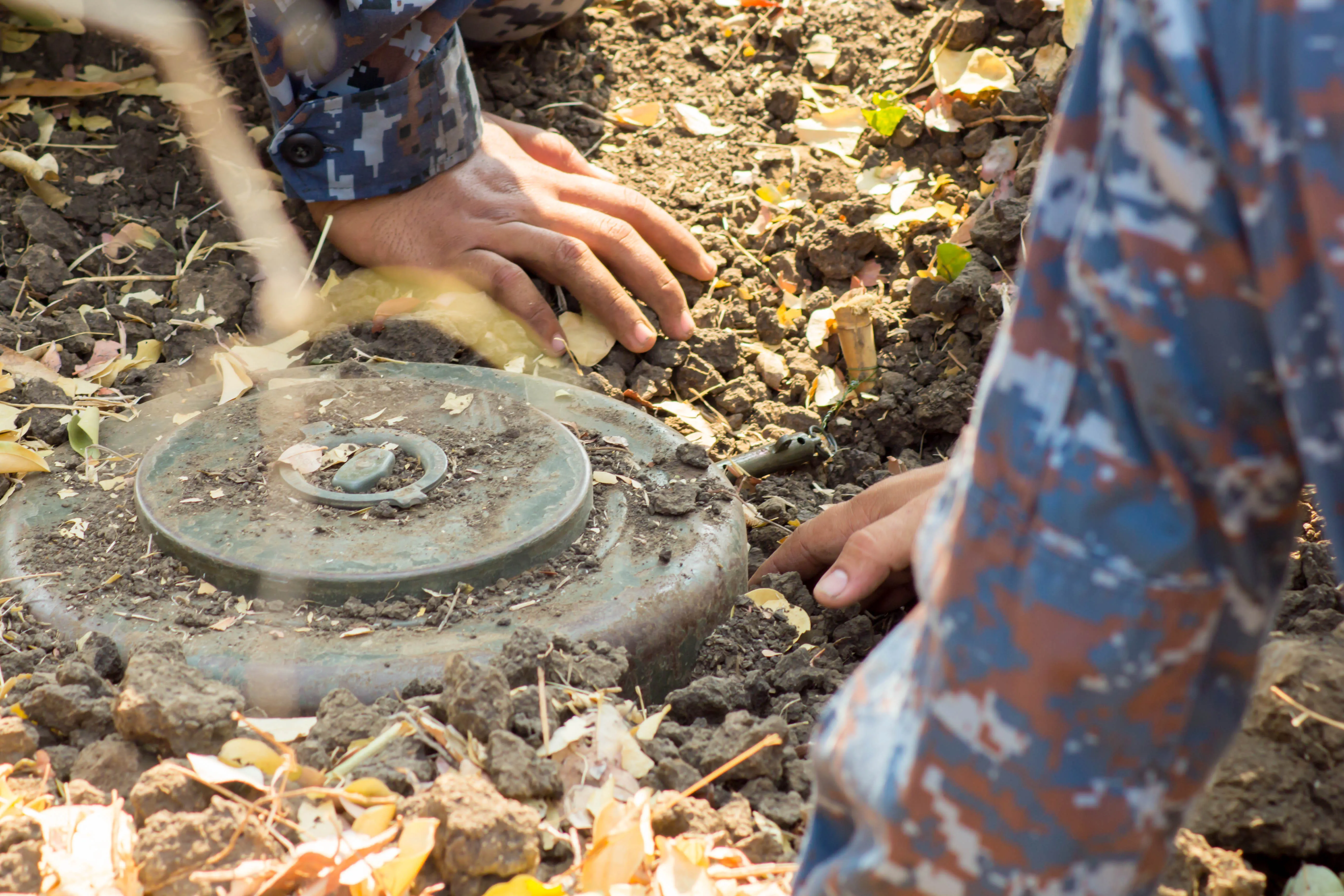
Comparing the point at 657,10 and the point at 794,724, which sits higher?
the point at 657,10

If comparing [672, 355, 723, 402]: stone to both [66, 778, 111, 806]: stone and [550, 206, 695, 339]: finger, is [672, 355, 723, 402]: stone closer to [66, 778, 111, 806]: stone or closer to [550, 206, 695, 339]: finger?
[550, 206, 695, 339]: finger

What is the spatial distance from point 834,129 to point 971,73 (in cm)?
38

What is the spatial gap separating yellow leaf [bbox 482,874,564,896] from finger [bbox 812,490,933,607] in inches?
29.7

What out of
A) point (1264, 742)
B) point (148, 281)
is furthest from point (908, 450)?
point (148, 281)

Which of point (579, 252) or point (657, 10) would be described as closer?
point (579, 252)

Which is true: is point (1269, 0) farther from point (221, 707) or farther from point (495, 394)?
point (495, 394)

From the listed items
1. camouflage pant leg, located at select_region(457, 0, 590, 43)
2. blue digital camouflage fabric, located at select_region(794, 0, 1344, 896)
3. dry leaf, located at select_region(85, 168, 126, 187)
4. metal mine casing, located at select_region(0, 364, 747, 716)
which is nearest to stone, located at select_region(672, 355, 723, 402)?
metal mine casing, located at select_region(0, 364, 747, 716)

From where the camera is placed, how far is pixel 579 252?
2424mm

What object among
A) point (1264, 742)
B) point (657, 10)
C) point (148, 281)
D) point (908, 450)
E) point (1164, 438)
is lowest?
point (908, 450)

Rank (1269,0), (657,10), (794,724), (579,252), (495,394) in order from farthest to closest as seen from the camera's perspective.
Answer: (657,10) → (579,252) → (495,394) → (794,724) → (1269,0)

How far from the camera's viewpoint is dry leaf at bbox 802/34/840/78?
320 cm

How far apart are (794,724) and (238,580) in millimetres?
826

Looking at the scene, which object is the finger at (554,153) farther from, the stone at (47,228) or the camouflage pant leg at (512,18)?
the stone at (47,228)

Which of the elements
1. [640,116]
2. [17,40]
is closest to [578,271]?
[640,116]
